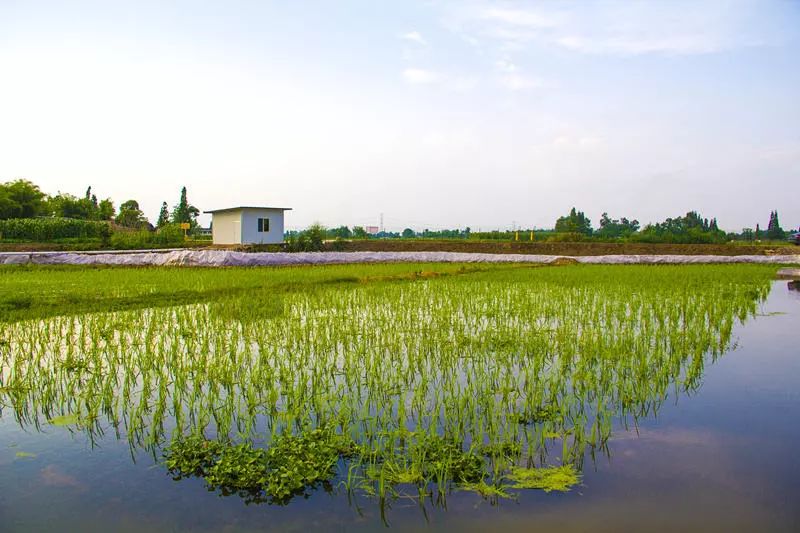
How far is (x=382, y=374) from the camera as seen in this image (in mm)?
4930

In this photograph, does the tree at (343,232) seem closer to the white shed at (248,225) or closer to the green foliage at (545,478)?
the white shed at (248,225)

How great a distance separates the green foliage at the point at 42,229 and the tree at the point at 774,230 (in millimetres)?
43419

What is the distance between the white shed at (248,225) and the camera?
2438 cm

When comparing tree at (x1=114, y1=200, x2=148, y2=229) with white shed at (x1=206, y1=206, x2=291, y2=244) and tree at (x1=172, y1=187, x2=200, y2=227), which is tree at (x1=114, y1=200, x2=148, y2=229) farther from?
white shed at (x1=206, y1=206, x2=291, y2=244)

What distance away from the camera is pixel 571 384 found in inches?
186

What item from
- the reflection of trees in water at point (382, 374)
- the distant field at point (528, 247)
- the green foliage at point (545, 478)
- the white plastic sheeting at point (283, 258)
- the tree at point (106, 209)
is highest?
the tree at point (106, 209)

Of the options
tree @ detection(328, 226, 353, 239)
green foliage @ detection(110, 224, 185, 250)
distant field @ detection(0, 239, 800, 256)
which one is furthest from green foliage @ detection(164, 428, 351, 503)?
tree @ detection(328, 226, 353, 239)

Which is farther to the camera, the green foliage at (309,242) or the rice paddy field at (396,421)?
the green foliage at (309,242)

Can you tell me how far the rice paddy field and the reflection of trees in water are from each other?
3cm

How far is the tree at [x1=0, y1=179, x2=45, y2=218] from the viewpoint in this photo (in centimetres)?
3384

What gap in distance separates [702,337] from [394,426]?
14.9 ft

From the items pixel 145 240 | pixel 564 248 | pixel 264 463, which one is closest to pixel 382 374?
pixel 264 463

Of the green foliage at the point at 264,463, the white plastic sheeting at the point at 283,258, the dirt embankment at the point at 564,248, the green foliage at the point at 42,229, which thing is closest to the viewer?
the green foliage at the point at 264,463

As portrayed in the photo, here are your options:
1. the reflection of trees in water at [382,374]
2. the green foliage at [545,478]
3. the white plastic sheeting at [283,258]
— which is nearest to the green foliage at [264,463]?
the reflection of trees in water at [382,374]
